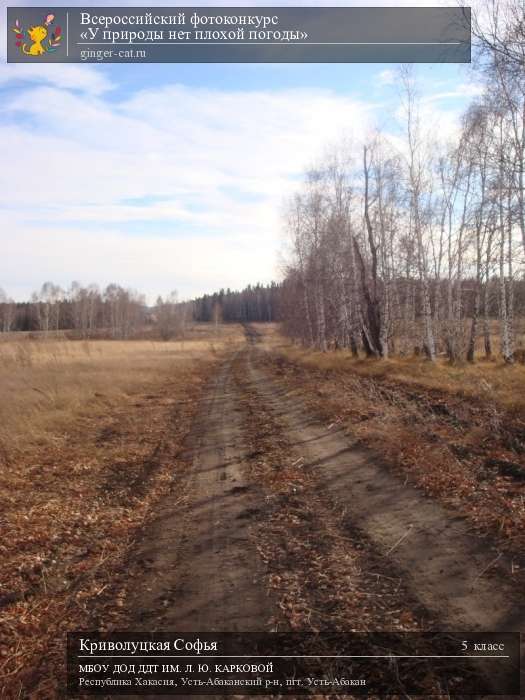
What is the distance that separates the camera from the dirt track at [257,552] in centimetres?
367

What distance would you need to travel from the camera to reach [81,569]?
15.2 ft

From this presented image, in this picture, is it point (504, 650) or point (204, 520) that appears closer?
point (504, 650)

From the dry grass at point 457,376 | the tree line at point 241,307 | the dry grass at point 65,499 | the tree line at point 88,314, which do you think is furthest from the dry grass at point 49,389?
the tree line at point 241,307

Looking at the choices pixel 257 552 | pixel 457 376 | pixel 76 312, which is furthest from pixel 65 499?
pixel 76 312

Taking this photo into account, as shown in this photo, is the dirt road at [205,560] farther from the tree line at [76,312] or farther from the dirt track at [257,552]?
the tree line at [76,312]

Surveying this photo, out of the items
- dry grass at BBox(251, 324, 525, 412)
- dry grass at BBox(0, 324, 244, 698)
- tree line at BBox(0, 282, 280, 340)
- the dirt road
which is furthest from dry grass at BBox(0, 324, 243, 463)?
tree line at BBox(0, 282, 280, 340)

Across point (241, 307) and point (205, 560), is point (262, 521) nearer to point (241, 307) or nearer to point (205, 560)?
point (205, 560)

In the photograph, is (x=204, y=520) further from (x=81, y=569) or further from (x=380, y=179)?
(x=380, y=179)

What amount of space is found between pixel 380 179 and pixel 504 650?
2271 centimetres

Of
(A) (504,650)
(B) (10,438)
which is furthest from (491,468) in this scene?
(B) (10,438)

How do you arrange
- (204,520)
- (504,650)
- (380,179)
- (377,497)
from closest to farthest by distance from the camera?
(504,650), (204,520), (377,497), (380,179)

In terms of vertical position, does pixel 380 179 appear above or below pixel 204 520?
above

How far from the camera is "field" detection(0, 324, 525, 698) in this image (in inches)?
145

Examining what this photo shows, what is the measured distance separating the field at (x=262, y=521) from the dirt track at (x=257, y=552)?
0.06ft
